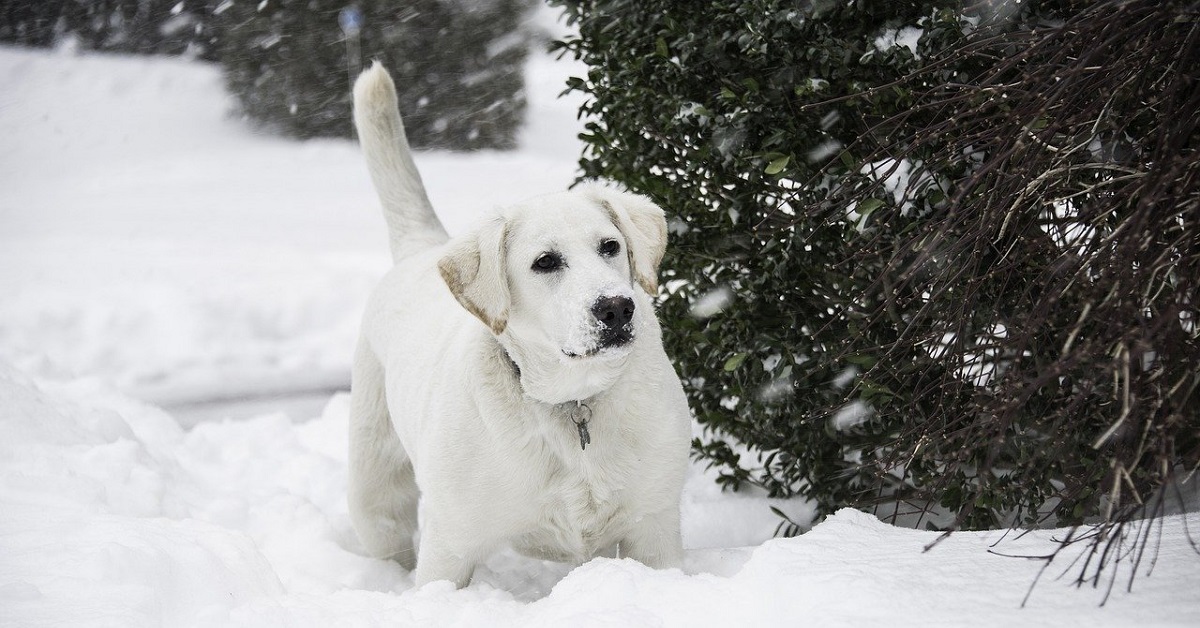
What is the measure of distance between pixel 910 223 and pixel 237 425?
13.3 ft

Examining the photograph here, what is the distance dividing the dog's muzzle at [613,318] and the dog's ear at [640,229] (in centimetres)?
31

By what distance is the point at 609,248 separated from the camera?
275 cm

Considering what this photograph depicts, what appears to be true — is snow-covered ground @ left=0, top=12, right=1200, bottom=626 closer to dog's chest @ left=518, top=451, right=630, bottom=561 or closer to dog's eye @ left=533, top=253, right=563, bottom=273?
dog's chest @ left=518, top=451, right=630, bottom=561

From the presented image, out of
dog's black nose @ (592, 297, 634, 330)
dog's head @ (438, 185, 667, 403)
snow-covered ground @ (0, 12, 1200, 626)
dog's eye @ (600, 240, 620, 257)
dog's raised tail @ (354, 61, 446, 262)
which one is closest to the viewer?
snow-covered ground @ (0, 12, 1200, 626)

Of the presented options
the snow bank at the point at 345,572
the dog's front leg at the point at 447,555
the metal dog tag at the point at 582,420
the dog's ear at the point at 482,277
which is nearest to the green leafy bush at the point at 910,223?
the snow bank at the point at 345,572

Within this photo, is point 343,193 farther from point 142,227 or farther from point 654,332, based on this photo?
point 654,332

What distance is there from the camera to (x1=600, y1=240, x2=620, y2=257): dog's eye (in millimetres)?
2730

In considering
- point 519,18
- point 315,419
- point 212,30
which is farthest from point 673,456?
point 212,30

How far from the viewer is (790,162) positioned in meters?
2.95

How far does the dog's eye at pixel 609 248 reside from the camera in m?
2.73

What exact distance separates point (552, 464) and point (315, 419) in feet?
10.7

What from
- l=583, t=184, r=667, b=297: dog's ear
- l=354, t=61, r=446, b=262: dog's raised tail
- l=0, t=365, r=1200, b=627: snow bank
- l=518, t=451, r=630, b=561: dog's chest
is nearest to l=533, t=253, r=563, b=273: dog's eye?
l=583, t=184, r=667, b=297: dog's ear

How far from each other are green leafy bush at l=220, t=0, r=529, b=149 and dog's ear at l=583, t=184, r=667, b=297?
8.62 metres

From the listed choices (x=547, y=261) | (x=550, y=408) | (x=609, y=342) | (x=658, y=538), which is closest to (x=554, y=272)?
(x=547, y=261)
